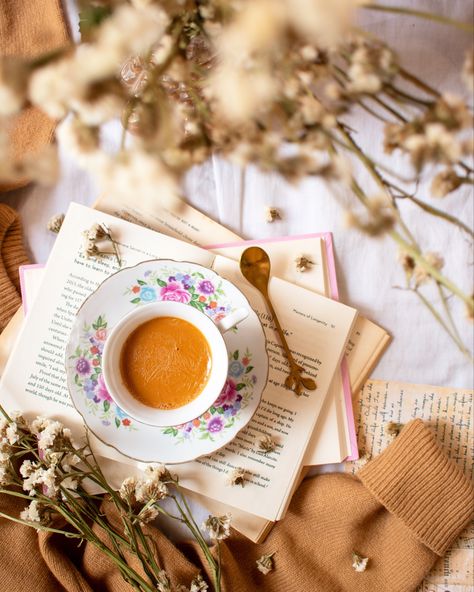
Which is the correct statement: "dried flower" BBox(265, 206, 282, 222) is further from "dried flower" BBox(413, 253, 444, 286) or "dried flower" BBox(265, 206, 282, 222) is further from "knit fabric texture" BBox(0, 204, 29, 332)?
"dried flower" BBox(413, 253, 444, 286)

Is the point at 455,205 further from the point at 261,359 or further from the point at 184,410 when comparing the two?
the point at 184,410

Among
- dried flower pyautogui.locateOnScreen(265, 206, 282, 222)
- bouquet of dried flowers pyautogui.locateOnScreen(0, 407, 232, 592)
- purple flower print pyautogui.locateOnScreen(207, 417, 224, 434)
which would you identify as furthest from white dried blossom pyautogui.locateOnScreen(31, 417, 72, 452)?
dried flower pyautogui.locateOnScreen(265, 206, 282, 222)

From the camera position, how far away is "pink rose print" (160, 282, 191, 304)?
92 cm

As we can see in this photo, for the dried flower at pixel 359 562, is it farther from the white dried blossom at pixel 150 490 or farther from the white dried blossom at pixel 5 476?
the white dried blossom at pixel 5 476

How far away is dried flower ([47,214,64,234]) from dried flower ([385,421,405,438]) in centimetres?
64

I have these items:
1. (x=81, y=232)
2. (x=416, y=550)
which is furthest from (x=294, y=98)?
(x=416, y=550)

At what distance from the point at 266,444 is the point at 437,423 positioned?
30 centimetres

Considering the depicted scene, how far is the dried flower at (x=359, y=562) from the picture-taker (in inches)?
40.2

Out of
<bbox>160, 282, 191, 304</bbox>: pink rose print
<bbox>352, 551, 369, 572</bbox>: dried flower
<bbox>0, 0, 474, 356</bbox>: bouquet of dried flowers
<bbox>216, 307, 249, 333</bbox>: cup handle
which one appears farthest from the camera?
<bbox>352, 551, 369, 572</bbox>: dried flower

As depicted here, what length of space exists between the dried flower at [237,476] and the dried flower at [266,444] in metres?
0.05

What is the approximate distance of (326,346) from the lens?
3.23ft

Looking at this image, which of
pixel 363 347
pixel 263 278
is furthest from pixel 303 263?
pixel 363 347


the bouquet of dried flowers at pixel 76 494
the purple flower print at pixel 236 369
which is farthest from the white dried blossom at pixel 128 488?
the purple flower print at pixel 236 369

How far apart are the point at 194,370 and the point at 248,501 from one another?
10.5 inches
